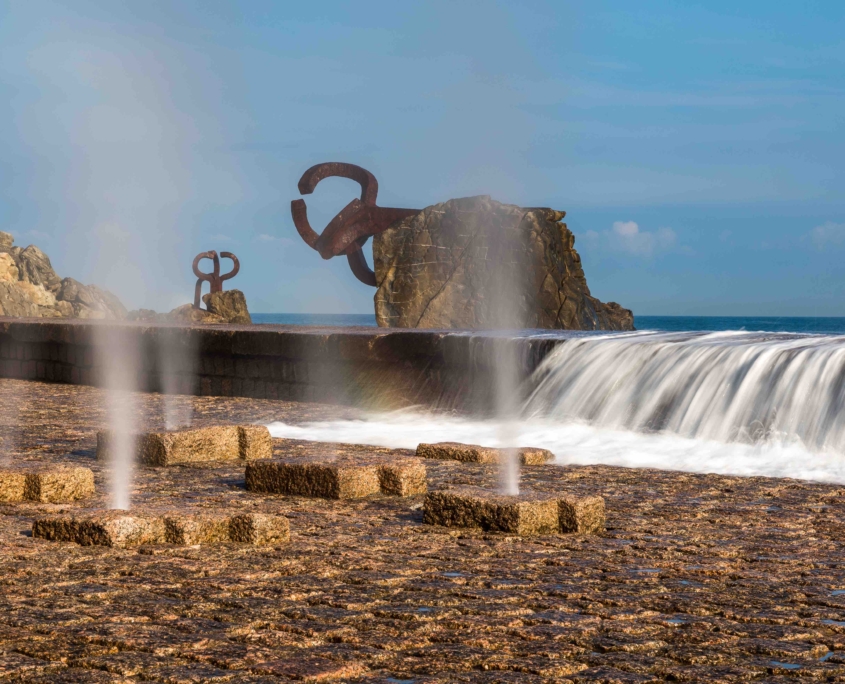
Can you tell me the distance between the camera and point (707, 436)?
8.91 m

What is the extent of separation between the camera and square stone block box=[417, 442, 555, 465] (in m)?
7.29

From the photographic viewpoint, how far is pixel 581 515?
486 cm

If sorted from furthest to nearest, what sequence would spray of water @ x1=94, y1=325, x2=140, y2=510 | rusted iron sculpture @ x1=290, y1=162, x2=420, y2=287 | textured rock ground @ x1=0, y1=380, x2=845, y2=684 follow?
rusted iron sculpture @ x1=290, y1=162, x2=420, y2=287, spray of water @ x1=94, y1=325, x2=140, y2=510, textured rock ground @ x1=0, y1=380, x2=845, y2=684

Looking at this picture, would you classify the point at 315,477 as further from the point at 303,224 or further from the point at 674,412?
the point at 303,224

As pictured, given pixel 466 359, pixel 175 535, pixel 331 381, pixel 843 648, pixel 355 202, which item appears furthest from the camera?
pixel 355 202

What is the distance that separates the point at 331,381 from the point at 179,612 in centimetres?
841

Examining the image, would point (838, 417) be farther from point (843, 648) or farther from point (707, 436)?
point (843, 648)

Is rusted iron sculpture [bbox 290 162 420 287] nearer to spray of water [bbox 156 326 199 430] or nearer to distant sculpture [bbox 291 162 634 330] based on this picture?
distant sculpture [bbox 291 162 634 330]

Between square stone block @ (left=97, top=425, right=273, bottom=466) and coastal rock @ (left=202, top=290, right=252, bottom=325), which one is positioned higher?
coastal rock @ (left=202, top=290, right=252, bottom=325)

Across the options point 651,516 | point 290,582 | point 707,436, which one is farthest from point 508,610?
point 707,436

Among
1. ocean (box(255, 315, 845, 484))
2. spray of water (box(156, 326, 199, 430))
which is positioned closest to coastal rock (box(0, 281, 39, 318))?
spray of water (box(156, 326, 199, 430))

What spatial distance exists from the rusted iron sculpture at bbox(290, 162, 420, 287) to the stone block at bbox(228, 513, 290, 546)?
2062 cm

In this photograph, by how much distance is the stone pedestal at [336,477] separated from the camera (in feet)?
19.1

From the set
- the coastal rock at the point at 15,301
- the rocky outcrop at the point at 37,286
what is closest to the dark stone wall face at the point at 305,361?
the coastal rock at the point at 15,301
